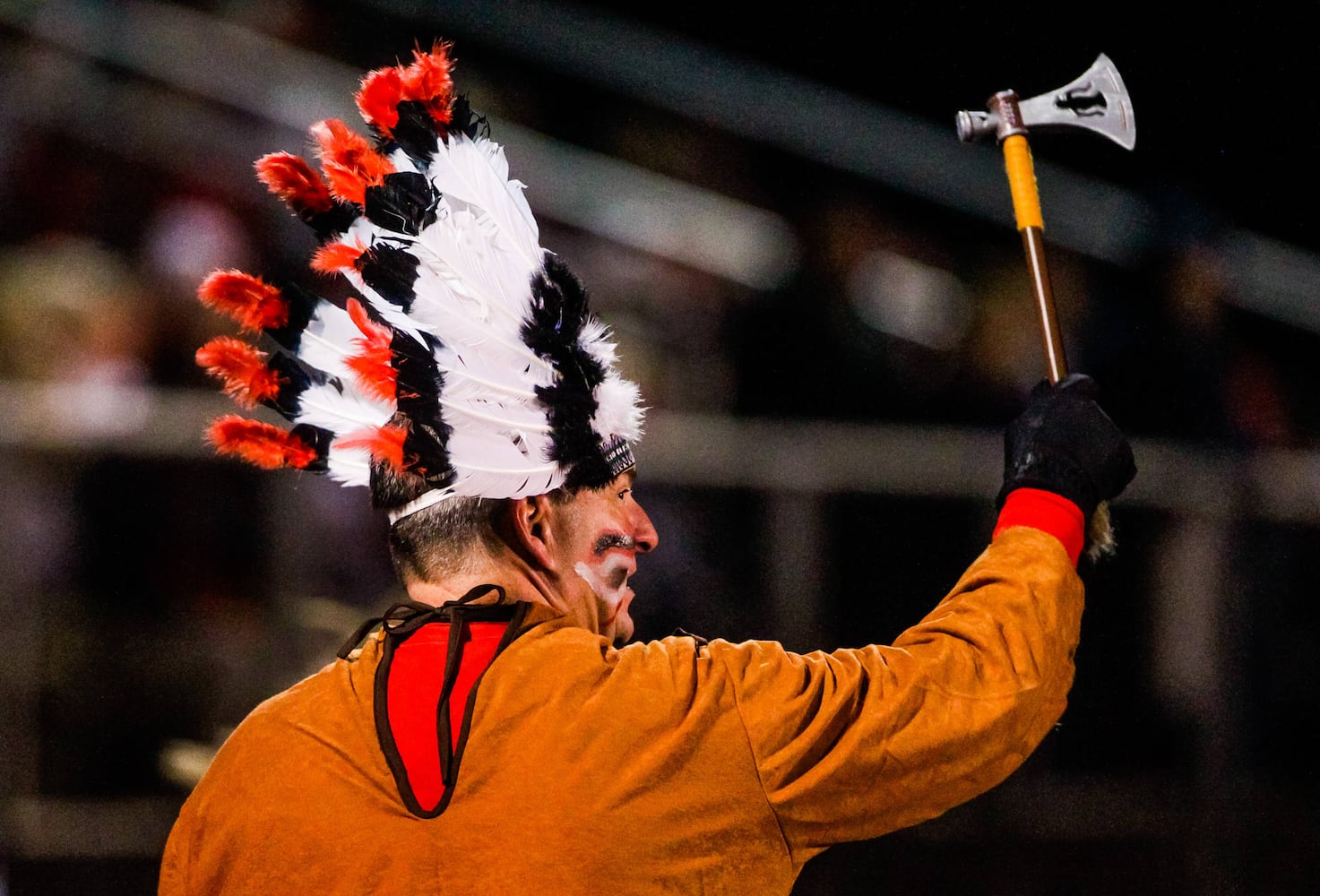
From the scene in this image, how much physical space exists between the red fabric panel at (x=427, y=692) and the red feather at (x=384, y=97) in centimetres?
73

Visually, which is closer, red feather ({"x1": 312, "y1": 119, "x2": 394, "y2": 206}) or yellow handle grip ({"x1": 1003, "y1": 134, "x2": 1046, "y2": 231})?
red feather ({"x1": 312, "y1": 119, "x2": 394, "y2": 206})

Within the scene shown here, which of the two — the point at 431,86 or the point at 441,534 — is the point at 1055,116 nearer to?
the point at 431,86

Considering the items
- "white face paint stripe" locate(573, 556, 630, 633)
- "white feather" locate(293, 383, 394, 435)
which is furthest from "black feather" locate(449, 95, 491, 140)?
"white face paint stripe" locate(573, 556, 630, 633)

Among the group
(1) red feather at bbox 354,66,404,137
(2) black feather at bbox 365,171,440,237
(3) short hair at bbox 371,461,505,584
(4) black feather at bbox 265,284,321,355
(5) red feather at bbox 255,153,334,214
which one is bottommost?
(3) short hair at bbox 371,461,505,584

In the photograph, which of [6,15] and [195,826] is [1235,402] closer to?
[195,826]

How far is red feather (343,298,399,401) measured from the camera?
1.80m

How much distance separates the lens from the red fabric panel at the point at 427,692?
1.66m

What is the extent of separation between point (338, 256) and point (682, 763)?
88cm

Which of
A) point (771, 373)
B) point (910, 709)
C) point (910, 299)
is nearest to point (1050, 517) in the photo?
point (910, 709)

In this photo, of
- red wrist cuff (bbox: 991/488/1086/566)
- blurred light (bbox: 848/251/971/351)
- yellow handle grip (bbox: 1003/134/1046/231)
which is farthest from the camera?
blurred light (bbox: 848/251/971/351)

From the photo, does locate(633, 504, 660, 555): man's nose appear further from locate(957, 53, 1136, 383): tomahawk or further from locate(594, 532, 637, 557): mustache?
locate(957, 53, 1136, 383): tomahawk

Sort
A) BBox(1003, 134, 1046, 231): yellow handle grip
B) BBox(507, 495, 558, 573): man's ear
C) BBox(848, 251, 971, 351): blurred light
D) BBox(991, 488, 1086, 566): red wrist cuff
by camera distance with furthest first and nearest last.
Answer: BBox(848, 251, 971, 351): blurred light < BBox(1003, 134, 1046, 231): yellow handle grip < BBox(507, 495, 558, 573): man's ear < BBox(991, 488, 1086, 566): red wrist cuff

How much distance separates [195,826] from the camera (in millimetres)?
1798

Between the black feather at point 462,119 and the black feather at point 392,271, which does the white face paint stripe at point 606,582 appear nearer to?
the black feather at point 392,271
